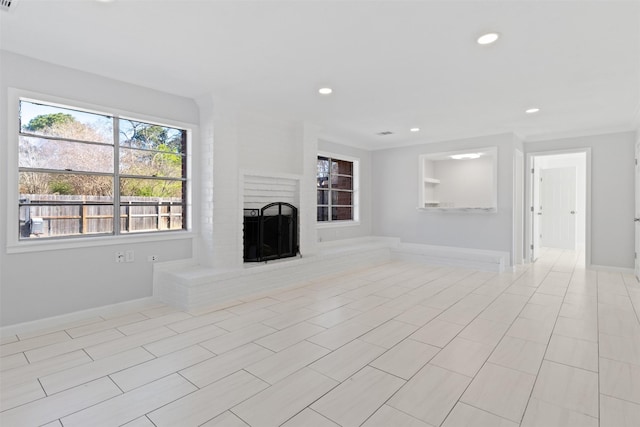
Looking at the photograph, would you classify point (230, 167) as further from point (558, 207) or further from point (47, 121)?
point (558, 207)

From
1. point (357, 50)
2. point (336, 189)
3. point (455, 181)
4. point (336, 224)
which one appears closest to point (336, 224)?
point (336, 224)

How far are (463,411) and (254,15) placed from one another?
2882 mm

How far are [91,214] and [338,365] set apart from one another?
299cm

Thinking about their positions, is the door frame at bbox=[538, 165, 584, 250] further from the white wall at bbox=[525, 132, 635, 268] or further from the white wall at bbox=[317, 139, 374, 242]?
the white wall at bbox=[317, 139, 374, 242]

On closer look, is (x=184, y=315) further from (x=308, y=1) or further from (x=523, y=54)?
(x=523, y=54)

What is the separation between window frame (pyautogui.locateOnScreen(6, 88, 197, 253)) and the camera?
2.88 m

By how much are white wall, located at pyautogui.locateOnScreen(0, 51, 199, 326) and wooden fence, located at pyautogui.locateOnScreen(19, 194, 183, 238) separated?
18cm

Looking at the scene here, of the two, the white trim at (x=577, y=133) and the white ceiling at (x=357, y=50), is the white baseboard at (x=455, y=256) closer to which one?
the white trim at (x=577, y=133)

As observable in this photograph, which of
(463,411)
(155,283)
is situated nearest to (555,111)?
(463,411)

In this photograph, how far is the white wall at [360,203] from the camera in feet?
21.0

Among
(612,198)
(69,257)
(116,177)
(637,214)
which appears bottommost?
(69,257)

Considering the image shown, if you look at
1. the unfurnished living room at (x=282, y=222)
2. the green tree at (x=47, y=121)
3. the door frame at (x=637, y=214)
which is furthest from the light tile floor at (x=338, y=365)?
the green tree at (x=47, y=121)

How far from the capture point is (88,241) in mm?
3320

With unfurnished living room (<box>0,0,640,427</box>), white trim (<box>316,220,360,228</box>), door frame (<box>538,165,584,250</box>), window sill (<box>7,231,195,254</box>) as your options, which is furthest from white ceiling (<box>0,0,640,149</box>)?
door frame (<box>538,165,584,250</box>)
